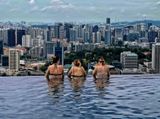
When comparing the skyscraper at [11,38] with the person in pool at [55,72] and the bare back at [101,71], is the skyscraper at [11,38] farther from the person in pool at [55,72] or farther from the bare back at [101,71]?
the bare back at [101,71]

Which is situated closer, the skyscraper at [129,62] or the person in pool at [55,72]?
the person in pool at [55,72]

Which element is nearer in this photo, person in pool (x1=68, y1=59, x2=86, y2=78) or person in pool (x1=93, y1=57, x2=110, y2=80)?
person in pool (x1=93, y1=57, x2=110, y2=80)

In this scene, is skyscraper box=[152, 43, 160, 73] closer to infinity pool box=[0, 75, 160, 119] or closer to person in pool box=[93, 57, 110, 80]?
person in pool box=[93, 57, 110, 80]

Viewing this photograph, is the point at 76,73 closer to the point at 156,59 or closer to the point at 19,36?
the point at 156,59

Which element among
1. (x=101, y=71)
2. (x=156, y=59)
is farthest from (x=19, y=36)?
(x=101, y=71)

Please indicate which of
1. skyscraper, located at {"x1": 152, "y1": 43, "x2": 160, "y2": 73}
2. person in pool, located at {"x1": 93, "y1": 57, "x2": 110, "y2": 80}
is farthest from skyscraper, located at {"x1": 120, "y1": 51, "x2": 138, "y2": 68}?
person in pool, located at {"x1": 93, "y1": 57, "x2": 110, "y2": 80}

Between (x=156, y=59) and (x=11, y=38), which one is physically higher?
(x=11, y=38)

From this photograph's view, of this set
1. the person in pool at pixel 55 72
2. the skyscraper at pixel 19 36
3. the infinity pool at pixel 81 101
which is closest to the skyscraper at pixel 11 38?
the skyscraper at pixel 19 36

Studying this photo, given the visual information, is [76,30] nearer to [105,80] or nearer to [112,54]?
[112,54]

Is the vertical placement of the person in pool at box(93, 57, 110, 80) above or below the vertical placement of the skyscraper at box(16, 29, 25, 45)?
below
